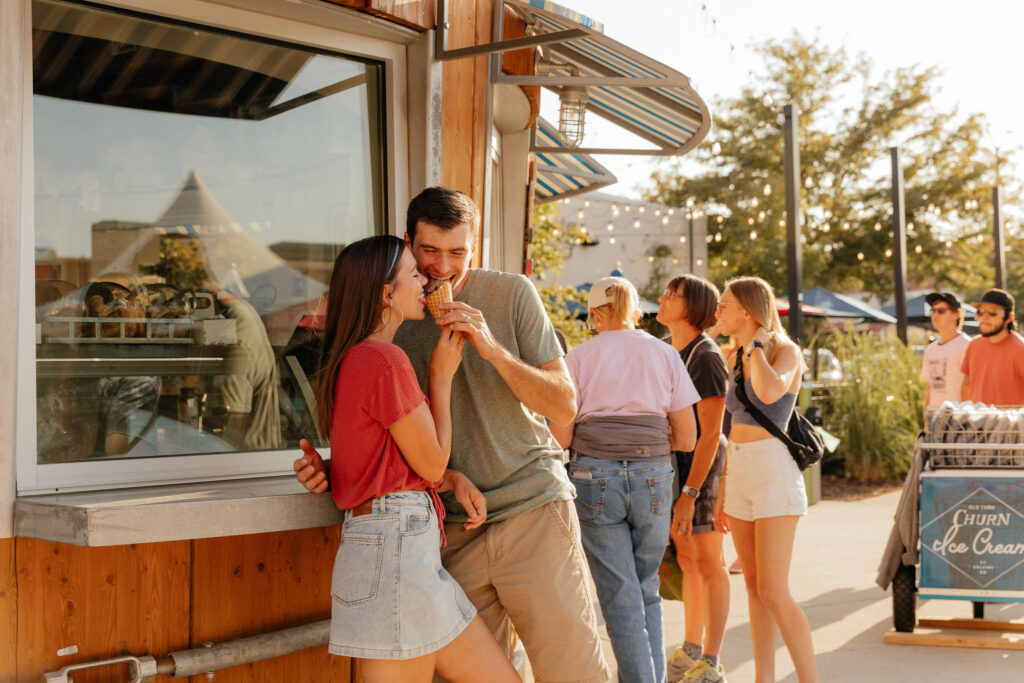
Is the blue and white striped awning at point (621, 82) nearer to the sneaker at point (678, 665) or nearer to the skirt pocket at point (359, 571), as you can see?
the skirt pocket at point (359, 571)

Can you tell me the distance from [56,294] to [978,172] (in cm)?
2754

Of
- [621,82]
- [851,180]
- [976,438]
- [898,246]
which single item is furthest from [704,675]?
[851,180]

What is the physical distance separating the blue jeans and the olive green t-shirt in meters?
1.18

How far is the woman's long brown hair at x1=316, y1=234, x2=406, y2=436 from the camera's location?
8.00 ft

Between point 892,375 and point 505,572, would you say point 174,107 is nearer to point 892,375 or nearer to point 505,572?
point 505,572

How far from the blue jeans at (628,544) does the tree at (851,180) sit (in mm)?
22453

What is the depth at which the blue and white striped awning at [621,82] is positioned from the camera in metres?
3.92

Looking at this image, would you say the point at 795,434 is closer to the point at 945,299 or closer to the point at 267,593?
the point at 267,593

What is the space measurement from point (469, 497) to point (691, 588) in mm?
2495

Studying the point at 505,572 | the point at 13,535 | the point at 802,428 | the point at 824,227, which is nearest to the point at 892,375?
the point at 802,428

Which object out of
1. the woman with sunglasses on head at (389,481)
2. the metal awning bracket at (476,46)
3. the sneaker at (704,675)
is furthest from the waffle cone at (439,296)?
the sneaker at (704,675)

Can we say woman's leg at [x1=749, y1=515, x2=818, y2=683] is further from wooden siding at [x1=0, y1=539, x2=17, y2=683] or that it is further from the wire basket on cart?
wooden siding at [x1=0, y1=539, x2=17, y2=683]

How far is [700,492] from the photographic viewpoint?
15.2 feet

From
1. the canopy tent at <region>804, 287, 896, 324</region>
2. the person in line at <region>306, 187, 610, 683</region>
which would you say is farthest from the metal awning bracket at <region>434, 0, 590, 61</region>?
the canopy tent at <region>804, 287, 896, 324</region>
